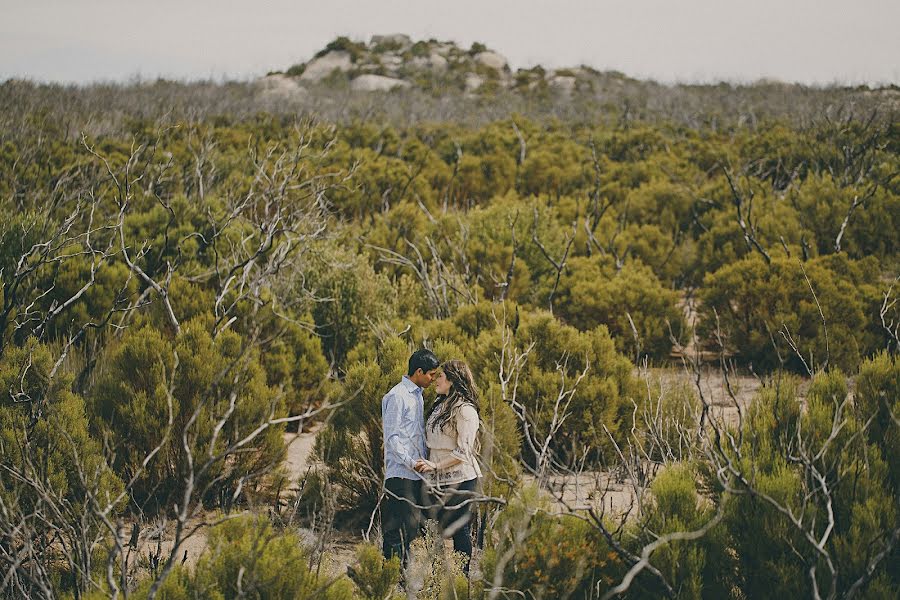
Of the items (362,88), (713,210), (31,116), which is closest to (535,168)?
(713,210)

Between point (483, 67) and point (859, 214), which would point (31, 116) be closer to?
point (859, 214)

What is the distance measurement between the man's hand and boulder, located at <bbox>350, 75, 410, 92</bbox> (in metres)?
46.7

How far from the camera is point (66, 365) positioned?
7289 mm

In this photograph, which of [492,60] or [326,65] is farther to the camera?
[492,60]

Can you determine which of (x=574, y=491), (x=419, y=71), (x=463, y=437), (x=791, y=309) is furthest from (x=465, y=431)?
(x=419, y=71)

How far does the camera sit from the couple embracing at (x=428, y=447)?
4.55m

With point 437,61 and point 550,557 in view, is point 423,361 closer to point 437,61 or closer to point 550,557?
point 550,557

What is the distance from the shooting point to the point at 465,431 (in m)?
4.55

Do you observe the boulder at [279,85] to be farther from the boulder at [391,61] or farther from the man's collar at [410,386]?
the man's collar at [410,386]

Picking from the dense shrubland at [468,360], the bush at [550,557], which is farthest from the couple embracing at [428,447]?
the bush at [550,557]

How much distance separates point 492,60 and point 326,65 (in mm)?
13121

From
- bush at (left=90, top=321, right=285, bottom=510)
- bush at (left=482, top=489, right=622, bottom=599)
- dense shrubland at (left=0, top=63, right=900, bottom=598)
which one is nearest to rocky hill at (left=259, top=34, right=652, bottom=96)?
dense shrubland at (left=0, top=63, right=900, bottom=598)

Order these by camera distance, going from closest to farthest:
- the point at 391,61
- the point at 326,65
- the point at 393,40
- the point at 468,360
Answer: the point at 468,360 → the point at 326,65 → the point at 391,61 → the point at 393,40

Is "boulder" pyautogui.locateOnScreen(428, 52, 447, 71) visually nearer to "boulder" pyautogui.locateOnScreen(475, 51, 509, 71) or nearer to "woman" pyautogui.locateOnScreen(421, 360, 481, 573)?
"boulder" pyautogui.locateOnScreen(475, 51, 509, 71)
